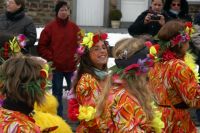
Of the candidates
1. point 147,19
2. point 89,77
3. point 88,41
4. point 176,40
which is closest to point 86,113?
point 89,77

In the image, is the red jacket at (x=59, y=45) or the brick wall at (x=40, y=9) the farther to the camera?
the brick wall at (x=40, y=9)

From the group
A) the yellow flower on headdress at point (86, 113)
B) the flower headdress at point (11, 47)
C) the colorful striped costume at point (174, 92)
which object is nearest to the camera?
the yellow flower on headdress at point (86, 113)

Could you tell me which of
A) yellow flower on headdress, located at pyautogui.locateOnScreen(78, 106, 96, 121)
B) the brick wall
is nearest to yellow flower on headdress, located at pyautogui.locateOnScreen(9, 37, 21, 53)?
yellow flower on headdress, located at pyautogui.locateOnScreen(78, 106, 96, 121)

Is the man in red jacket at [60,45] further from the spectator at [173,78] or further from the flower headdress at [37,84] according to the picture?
the flower headdress at [37,84]

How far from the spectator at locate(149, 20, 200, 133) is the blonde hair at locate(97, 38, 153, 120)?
1.14 m

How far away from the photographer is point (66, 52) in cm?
775

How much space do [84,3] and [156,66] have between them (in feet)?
42.2

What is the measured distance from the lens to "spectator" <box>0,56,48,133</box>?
339cm

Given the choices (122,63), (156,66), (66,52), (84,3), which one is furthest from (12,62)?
(84,3)

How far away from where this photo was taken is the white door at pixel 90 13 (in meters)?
17.8

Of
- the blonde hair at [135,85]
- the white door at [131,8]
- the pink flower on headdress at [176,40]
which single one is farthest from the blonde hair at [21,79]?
the white door at [131,8]

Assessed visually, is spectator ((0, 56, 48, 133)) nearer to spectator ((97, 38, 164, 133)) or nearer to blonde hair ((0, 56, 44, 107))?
blonde hair ((0, 56, 44, 107))

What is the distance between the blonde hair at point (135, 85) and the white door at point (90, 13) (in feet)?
46.3

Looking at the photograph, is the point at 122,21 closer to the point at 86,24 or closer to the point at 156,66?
the point at 86,24
